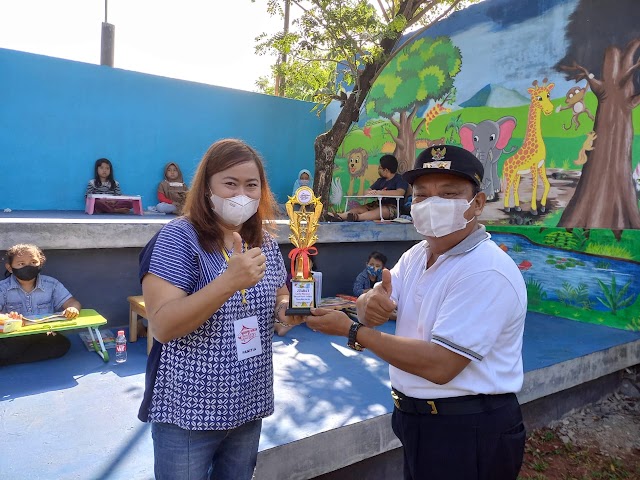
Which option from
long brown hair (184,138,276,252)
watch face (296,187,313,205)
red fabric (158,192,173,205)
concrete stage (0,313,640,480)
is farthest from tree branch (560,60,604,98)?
red fabric (158,192,173,205)

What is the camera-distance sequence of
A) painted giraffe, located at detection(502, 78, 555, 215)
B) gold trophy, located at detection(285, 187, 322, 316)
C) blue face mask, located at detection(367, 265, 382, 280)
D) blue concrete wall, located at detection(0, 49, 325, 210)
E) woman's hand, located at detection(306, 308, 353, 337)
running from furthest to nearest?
blue concrete wall, located at detection(0, 49, 325, 210) < painted giraffe, located at detection(502, 78, 555, 215) < blue face mask, located at detection(367, 265, 382, 280) < gold trophy, located at detection(285, 187, 322, 316) < woman's hand, located at detection(306, 308, 353, 337)

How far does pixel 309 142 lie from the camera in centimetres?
1172

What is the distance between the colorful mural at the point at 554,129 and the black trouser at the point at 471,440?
503cm

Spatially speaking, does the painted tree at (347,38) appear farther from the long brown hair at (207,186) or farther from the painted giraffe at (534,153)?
the long brown hair at (207,186)

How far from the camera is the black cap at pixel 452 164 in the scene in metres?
1.73

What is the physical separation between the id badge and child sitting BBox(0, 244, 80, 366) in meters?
3.07

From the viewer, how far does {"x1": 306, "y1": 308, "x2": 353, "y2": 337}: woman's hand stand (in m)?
1.80

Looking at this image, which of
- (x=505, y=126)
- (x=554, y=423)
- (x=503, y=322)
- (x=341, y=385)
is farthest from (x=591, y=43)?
(x=503, y=322)

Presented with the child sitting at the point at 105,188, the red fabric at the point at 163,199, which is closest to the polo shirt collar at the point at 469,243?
the child sitting at the point at 105,188

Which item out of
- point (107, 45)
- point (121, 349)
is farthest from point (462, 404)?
point (107, 45)

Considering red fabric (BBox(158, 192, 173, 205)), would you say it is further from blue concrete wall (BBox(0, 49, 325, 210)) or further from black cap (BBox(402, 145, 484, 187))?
black cap (BBox(402, 145, 484, 187))

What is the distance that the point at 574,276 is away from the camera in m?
6.38

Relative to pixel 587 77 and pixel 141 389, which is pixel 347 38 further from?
pixel 141 389

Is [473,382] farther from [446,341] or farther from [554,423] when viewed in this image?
[554,423]
